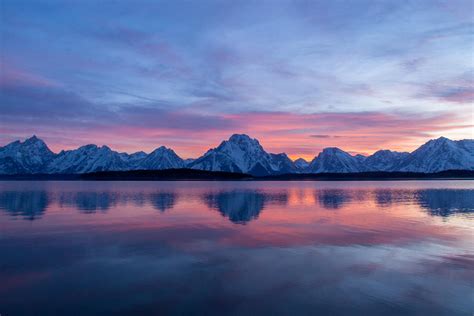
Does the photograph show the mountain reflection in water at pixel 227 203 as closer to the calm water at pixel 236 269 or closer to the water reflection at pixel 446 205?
the water reflection at pixel 446 205

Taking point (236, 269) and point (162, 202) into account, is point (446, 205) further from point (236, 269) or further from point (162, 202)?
point (236, 269)

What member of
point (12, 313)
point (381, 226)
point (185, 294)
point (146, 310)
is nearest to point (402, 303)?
point (185, 294)

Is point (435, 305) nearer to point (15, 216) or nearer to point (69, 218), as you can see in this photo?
point (69, 218)

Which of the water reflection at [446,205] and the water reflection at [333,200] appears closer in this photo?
the water reflection at [446,205]

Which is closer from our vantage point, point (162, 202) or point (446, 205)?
point (446, 205)

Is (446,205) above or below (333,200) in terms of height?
above

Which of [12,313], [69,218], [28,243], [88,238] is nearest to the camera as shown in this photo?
[12,313]

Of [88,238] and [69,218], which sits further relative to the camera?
[69,218]

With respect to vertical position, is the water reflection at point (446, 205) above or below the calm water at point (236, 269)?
above

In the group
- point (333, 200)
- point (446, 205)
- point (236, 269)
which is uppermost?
A: point (446, 205)

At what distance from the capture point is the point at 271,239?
1006 inches

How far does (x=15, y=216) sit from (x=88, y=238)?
16.9m

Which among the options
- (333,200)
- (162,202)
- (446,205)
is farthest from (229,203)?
(446,205)

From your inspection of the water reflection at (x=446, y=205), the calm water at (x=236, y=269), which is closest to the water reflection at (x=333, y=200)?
the water reflection at (x=446, y=205)
